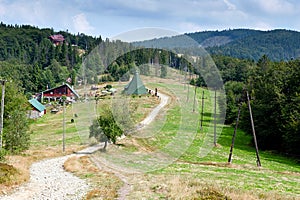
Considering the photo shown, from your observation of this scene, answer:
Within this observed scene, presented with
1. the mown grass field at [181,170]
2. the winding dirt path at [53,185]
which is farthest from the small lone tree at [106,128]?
the winding dirt path at [53,185]

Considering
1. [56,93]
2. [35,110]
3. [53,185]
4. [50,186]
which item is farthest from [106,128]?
[56,93]

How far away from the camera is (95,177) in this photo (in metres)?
27.4

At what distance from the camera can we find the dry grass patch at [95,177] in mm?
21562

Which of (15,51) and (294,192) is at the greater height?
(15,51)

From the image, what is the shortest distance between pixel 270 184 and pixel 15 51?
6966 inches

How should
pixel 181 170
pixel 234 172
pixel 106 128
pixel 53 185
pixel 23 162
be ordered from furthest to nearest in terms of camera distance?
pixel 106 128
pixel 23 162
pixel 234 172
pixel 181 170
pixel 53 185

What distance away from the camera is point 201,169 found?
108 ft

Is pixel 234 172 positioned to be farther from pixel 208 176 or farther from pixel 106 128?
pixel 106 128

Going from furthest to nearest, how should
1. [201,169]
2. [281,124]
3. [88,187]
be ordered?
[281,124], [201,169], [88,187]

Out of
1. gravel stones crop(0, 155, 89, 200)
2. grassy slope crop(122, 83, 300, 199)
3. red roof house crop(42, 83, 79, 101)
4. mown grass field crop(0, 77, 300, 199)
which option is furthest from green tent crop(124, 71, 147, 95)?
red roof house crop(42, 83, 79, 101)

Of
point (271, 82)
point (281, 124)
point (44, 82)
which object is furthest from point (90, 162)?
point (44, 82)

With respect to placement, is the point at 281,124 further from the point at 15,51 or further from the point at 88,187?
the point at 15,51

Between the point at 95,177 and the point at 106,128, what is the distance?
11.3m

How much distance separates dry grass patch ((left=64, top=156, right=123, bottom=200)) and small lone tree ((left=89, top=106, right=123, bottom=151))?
11.1ft
